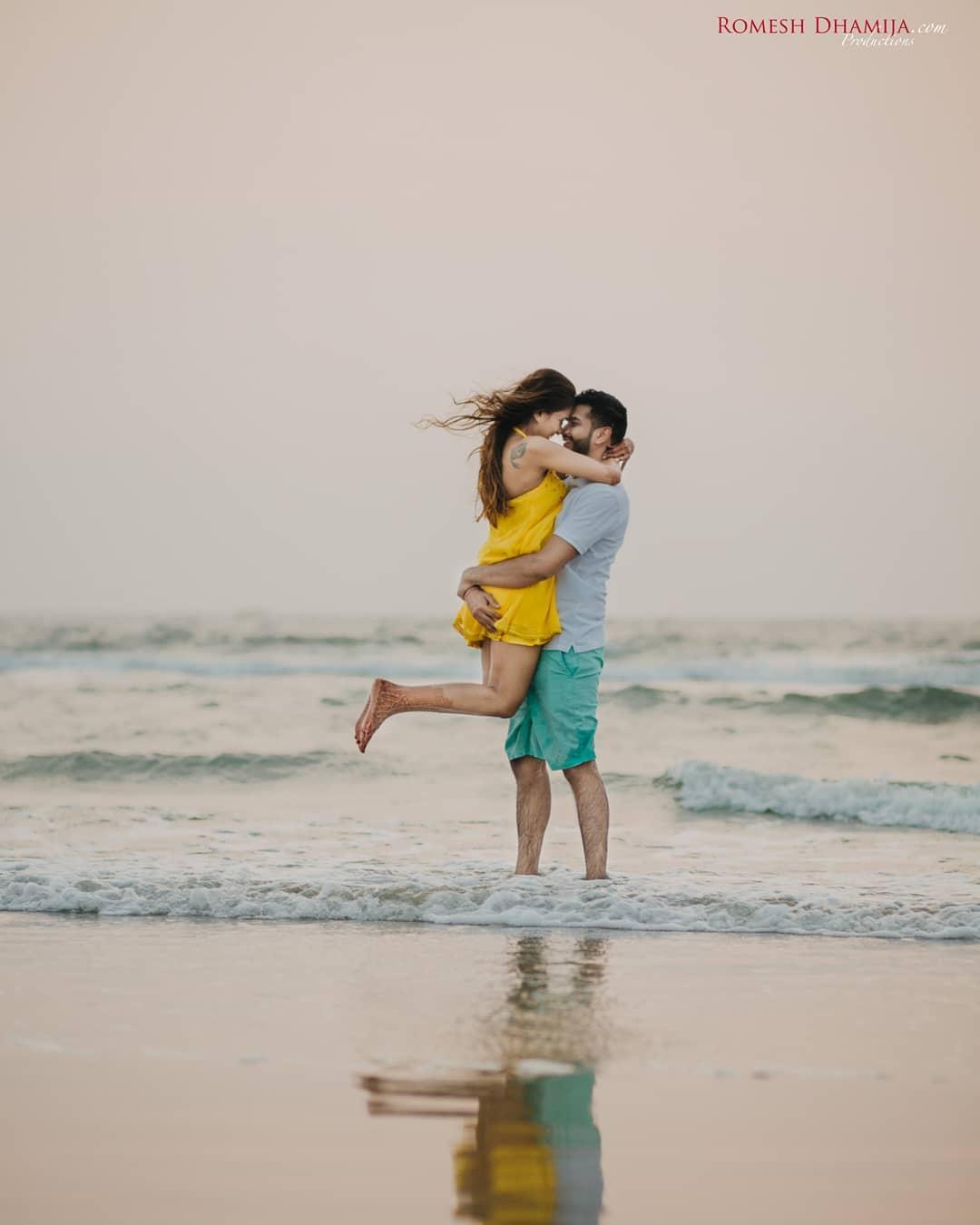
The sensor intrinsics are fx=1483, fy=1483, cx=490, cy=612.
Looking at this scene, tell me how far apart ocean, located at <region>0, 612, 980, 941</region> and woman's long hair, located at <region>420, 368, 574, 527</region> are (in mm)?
1511

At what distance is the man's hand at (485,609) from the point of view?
538 cm

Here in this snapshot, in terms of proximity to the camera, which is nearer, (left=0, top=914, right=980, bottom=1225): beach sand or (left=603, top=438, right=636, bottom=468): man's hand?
(left=0, top=914, right=980, bottom=1225): beach sand

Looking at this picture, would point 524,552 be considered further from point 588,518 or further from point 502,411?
point 502,411

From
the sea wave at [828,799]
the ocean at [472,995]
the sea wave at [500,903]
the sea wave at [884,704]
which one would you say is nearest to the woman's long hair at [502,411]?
the sea wave at [500,903]

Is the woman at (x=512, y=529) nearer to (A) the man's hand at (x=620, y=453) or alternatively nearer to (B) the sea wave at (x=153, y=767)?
(A) the man's hand at (x=620, y=453)

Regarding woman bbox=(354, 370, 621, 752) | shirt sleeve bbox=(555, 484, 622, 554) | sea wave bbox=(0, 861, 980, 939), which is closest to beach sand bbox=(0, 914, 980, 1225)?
sea wave bbox=(0, 861, 980, 939)

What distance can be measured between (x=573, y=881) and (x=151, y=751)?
5.97 meters

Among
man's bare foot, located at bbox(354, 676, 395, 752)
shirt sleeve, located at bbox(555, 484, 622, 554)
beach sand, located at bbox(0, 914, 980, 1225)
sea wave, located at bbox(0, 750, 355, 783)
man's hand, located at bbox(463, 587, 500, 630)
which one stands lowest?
sea wave, located at bbox(0, 750, 355, 783)

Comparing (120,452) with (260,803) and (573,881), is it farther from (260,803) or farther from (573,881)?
(573,881)

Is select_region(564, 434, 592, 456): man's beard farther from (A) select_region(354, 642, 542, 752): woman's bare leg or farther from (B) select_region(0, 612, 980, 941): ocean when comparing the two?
(B) select_region(0, 612, 980, 941): ocean

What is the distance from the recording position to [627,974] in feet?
13.8

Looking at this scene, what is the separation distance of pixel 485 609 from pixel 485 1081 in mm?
2486

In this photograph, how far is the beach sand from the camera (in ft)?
8.23

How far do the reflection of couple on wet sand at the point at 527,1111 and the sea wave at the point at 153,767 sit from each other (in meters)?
6.10
